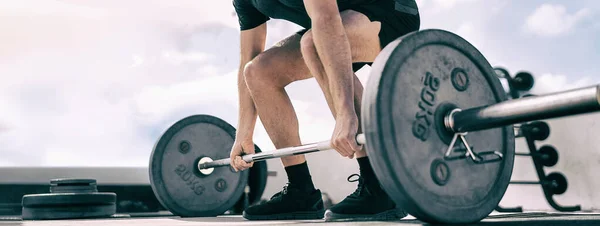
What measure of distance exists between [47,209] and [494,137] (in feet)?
6.48

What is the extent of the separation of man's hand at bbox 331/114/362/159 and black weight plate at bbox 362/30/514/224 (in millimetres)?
198

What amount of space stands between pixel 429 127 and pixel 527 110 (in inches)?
7.4

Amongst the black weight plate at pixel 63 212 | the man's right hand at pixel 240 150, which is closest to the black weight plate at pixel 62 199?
the black weight plate at pixel 63 212

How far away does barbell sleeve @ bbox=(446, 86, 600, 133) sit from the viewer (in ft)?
3.67

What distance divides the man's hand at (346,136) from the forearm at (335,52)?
7 cm

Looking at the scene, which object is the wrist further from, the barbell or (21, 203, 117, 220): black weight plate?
(21, 203, 117, 220): black weight plate

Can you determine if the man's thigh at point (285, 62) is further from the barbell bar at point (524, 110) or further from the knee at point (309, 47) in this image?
the barbell bar at point (524, 110)

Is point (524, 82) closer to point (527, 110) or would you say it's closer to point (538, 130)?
point (538, 130)

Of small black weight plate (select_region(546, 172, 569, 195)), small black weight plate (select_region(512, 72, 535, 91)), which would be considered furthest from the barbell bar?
small black weight plate (select_region(512, 72, 535, 91))

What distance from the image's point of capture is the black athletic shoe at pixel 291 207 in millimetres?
1976

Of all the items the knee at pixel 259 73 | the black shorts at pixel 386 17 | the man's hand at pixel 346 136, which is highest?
the black shorts at pixel 386 17

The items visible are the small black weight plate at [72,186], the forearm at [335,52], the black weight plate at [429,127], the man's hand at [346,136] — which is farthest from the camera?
the small black weight plate at [72,186]

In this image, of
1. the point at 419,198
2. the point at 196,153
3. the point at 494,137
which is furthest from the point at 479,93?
the point at 196,153

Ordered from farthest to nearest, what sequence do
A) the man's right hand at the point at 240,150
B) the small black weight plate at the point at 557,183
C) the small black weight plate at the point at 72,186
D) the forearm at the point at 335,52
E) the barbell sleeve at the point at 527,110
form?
1. the small black weight plate at the point at 557,183
2. the small black weight plate at the point at 72,186
3. the man's right hand at the point at 240,150
4. the forearm at the point at 335,52
5. the barbell sleeve at the point at 527,110
